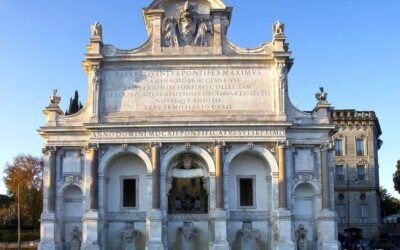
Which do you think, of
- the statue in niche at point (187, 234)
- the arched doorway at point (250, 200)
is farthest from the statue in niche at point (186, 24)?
the statue in niche at point (187, 234)

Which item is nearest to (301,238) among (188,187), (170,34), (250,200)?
(250,200)

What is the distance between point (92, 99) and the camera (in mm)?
39250

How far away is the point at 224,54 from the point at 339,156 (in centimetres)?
3017

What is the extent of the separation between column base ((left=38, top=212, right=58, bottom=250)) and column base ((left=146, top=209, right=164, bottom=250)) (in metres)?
5.87

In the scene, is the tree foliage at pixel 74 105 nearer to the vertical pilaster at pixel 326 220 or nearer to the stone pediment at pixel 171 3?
the stone pediment at pixel 171 3

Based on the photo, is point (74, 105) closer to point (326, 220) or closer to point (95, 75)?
point (95, 75)

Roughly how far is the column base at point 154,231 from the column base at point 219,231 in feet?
10.5

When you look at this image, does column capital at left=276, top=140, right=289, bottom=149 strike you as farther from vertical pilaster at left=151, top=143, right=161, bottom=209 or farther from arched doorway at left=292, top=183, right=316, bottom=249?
vertical pilaster at left=151, top=143, right=161, bottom=209

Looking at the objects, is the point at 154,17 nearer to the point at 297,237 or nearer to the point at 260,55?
the point at 260,55

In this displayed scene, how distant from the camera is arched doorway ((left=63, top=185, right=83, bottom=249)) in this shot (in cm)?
3878

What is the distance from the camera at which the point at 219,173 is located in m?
37.8

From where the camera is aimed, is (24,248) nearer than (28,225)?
Yes

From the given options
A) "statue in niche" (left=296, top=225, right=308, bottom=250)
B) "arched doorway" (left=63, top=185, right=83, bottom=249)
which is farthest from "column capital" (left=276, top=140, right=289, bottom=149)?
"arched doorway" (left=63, top=185, right=83, bottom=249)

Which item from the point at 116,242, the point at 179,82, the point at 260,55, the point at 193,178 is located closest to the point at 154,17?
Answer: the point at 179,82
